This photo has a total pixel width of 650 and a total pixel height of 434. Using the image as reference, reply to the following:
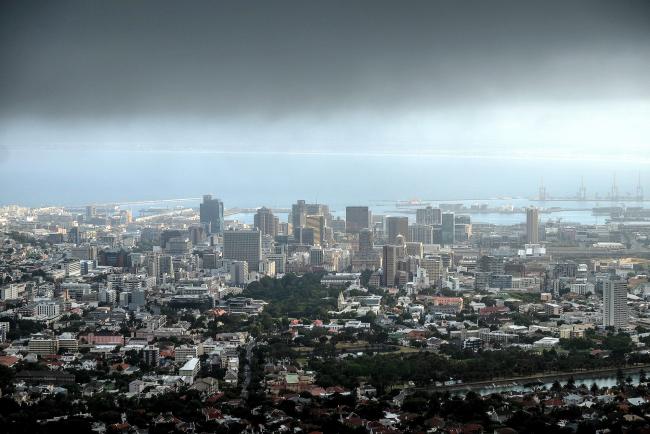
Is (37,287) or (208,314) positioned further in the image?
(37,287)

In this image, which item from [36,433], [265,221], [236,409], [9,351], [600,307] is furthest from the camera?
[265,221]

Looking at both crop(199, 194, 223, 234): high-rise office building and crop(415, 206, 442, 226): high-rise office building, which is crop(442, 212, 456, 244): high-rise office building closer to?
crop(415, 206, 442, 226): high-rise office building

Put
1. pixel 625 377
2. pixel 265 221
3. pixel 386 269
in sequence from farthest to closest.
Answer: pixel 265 221 < pixel 386 269 < pixel 625 377

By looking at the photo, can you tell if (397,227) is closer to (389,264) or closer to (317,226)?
(317,226)

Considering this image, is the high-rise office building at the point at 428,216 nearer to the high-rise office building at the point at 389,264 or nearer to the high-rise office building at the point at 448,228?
the high-rise office building at the point at 448,228

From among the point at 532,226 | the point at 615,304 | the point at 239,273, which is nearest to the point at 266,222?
the point at 239,273

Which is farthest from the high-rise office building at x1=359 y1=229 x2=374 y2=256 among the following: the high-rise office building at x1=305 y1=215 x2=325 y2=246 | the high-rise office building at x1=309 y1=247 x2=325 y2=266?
the high-rise office building at x1=305 y1=215 x2=325 y2=246

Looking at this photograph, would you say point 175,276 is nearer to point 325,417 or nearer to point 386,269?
point 386,269

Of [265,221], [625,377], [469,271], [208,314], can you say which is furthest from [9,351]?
[265,221]
